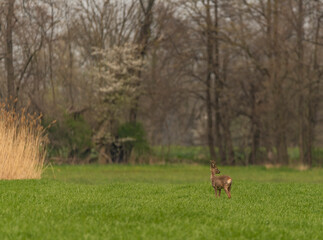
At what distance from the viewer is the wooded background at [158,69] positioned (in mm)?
29469

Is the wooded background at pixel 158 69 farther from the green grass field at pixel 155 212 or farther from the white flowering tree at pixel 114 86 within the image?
the green grass field at pixel 155 212

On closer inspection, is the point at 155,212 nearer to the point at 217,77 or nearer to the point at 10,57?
the point at 10,57

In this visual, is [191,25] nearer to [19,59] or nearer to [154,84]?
[154,84]

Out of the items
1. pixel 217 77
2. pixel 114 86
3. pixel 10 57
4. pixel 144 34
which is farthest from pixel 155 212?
pixel 144 34

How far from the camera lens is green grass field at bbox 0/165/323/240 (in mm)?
7191

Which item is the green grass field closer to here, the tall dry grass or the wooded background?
the tall dry grass

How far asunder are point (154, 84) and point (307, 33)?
10602 mm

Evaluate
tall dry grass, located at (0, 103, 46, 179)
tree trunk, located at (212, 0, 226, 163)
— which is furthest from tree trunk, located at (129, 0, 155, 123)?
tall dry grass, located at (0, 103, 46, 179)

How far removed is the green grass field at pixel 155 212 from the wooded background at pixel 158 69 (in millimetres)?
17131

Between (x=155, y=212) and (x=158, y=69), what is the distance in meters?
23.9

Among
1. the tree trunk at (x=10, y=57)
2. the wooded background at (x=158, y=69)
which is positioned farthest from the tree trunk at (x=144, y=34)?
the tree trunk at (x=10, y=57)

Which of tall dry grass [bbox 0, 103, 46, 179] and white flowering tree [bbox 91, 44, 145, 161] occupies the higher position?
white flowering tree [bbox 91, 44, 145, 161]

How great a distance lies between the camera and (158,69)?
3216 centimetres

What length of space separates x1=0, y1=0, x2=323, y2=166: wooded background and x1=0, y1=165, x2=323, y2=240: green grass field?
17131 mm
